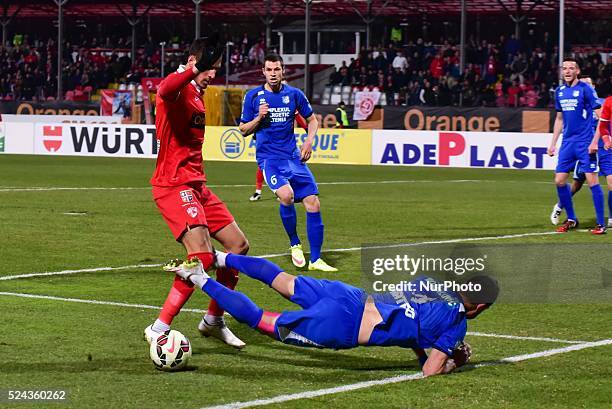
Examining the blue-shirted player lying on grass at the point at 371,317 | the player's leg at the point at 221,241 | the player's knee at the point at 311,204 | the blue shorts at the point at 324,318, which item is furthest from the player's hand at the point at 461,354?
the player's knee at the point at 311,204

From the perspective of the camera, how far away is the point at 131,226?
17391mm

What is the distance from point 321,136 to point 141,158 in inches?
233

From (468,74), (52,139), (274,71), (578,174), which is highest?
(468,74)

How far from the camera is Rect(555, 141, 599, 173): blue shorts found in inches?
688

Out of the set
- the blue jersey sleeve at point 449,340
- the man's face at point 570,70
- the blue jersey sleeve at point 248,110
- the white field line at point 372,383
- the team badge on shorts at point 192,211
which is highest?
the man's face at point 570,70

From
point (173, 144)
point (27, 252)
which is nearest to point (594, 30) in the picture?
point (27, 252)

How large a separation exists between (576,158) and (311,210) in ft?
18.6

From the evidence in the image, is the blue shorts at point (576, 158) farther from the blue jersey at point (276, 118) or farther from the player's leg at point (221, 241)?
the player's leg at point (221, 241)

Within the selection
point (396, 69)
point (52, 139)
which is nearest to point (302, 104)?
point (52, 139)

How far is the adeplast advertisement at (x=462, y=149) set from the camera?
3322 centimetres

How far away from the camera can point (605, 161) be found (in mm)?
17703

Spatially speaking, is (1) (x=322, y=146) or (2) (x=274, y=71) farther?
(1) (x=322, y=146)

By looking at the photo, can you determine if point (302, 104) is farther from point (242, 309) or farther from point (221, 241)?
point (242, 309)

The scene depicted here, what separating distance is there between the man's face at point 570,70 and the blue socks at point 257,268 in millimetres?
10152
